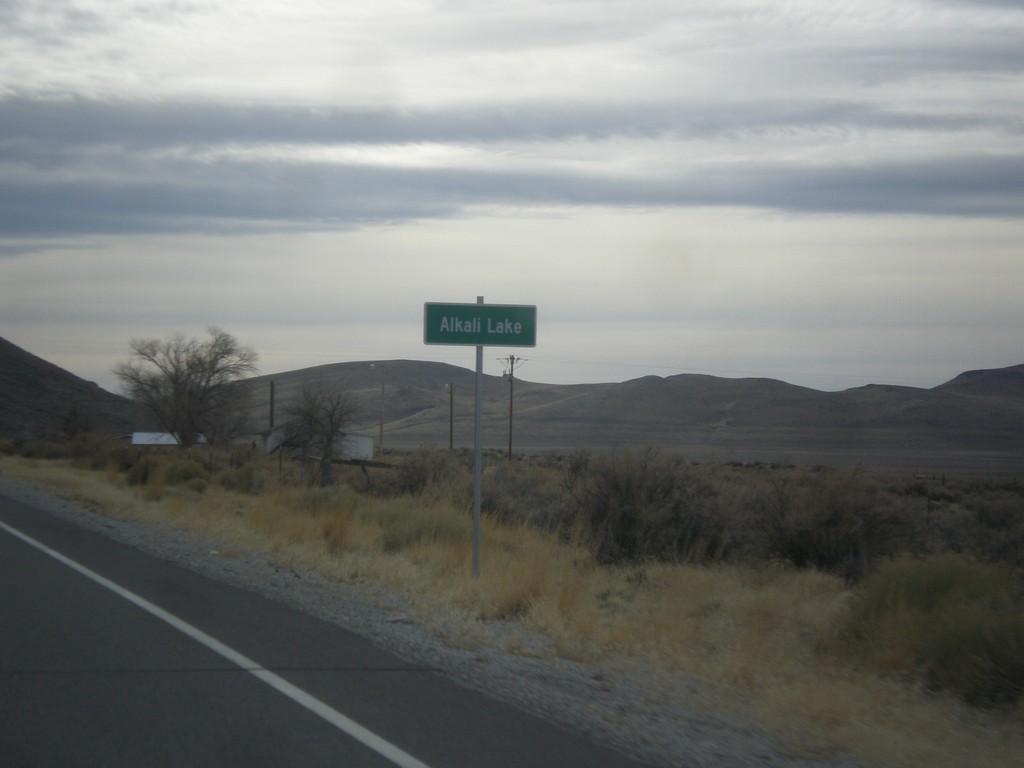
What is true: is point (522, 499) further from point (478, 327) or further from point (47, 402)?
point (47, 402)

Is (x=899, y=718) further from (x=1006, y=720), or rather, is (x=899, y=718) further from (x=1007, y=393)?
(x=1007, y=393)

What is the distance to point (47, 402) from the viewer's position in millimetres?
97375

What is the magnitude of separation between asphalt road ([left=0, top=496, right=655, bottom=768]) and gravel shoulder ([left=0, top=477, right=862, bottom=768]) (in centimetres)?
29

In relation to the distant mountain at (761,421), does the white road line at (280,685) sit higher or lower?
lower

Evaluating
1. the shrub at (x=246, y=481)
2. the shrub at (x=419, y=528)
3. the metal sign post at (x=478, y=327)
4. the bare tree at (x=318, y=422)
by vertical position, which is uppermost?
the metal sign post at (x=478, y=327)

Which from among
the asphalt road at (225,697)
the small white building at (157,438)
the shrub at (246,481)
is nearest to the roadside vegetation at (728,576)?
the asphalt road at (225,697)

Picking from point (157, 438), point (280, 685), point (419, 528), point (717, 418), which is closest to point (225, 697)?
A: point (280, 685)

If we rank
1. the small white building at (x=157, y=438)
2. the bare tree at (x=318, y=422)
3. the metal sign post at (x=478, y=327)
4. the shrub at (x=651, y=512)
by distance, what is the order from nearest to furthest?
1. the metal sign post at (x=478, y=327)
2. the shrub at (x=651, y=512)
3. the bare tree at (x=318, y=422)
4. the small white building at (x=157, y=438)

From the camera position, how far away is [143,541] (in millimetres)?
17938

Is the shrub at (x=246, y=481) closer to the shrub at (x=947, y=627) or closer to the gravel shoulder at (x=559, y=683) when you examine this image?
the gravel shoulder at (x=559, y=683)

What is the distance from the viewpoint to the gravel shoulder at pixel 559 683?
269 inches

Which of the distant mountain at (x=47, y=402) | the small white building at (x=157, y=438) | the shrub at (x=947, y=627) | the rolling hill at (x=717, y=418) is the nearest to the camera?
the shrub at (x=947, y=627)

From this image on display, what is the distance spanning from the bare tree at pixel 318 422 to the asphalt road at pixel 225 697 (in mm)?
31841

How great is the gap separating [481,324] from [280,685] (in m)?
6.58
